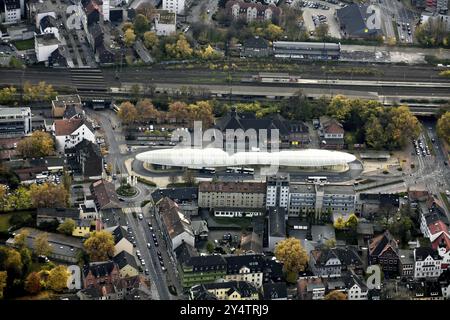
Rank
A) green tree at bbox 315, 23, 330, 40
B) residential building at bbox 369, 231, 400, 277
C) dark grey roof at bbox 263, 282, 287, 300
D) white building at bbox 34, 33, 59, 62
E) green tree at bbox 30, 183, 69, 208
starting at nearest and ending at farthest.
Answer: dark grey roof at bbox 263, 282, 287, 300 < residential building at bbox 369, 231, 400, 277 < green tree at bbox 30, 183, 69, 208 < white building at bbox 34, 33, 59, 62 < green tree at bbox 315, 23, 330, 40

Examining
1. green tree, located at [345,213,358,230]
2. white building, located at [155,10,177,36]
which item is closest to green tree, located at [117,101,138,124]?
white building, located at [155,10,177,36]

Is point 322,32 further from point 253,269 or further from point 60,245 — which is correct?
point 60,245

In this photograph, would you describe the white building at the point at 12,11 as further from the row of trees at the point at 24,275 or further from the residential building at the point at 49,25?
the row of trees at the point at 24,275

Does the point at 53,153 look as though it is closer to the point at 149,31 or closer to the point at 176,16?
the point at 149,31

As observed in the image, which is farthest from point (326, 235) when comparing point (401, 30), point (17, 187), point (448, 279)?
point (401, 30)

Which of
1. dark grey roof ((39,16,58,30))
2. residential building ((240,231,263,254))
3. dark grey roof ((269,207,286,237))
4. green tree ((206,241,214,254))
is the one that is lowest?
green tree ((206,241,214,254))

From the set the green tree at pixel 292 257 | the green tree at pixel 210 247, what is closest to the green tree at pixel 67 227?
the green tree at pixel 210 247

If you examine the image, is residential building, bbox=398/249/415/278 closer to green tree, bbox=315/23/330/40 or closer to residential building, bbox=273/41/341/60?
residential building, bbox=273/41/341/60

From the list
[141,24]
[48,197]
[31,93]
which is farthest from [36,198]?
[141,24]
